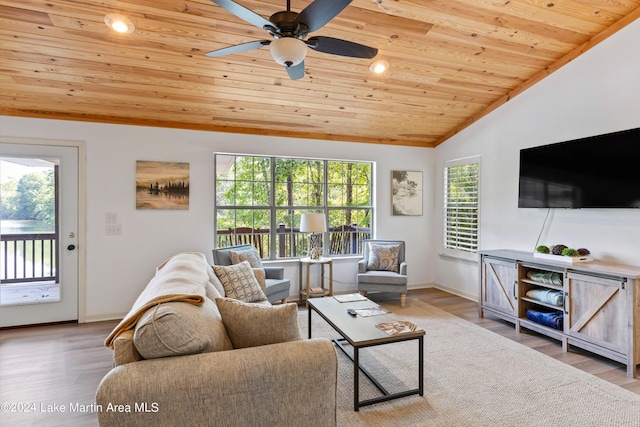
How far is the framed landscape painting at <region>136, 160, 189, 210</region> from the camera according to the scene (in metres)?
4.20

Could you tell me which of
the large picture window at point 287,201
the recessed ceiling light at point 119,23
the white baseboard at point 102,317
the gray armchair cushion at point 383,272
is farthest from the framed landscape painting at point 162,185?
the gray armchair cushion at point 383,272

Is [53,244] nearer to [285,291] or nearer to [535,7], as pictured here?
[285,291]

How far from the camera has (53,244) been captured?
390 cm

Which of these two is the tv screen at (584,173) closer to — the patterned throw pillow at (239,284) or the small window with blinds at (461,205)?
the small window with blinds at (461,205)

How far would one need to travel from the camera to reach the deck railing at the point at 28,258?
3732 millimetres

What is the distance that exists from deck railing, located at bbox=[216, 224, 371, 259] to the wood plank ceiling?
1420 mm

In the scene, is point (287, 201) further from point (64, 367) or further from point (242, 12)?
point (242, 12)

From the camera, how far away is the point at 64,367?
2.85 meters

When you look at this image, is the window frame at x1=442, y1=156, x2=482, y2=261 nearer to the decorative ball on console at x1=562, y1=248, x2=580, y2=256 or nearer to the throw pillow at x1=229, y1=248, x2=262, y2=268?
the decorative ball on console at x1=562, y1=248, x2=580, y2=256

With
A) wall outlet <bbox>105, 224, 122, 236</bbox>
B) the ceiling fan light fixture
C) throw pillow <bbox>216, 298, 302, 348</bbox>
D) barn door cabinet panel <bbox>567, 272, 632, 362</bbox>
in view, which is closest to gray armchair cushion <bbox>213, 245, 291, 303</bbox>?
wall outlet <bbox>105, 224, 122, 236</bbox>

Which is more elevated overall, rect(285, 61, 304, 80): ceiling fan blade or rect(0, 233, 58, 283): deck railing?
rect(285, 61, 304, 80): ceiling fan blade

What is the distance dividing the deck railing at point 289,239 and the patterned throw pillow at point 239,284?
1.38m

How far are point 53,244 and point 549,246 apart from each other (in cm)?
570

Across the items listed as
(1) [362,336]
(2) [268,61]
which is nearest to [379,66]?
(2) [268,61]
